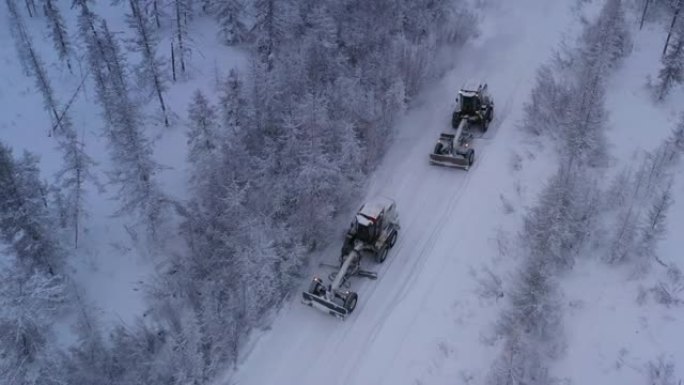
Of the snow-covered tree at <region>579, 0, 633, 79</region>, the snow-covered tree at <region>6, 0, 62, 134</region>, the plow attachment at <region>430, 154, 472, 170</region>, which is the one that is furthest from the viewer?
the snow-covered tree at <region>579, 0, 633, 79</region>

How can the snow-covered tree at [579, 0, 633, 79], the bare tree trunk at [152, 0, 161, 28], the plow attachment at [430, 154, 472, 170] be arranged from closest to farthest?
the plow attachment at [430, 154, 472, 170] → the snow-covered tree at [579, 0, 633, 79] → the bare tree trunk at [152, 0, 161, 28]

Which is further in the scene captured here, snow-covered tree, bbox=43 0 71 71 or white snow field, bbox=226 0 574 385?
snow-covered tree, bbox=43 0 71 71

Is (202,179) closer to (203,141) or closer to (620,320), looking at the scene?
(203,141)

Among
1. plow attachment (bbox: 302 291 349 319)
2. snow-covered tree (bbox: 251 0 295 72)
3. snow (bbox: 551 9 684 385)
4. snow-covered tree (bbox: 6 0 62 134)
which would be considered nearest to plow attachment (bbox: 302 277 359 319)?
plow attachment (bbox: 302 291 349 319)

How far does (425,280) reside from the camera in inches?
816

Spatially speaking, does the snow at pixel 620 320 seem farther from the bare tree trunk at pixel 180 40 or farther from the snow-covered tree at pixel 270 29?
the bare tree trunk at pixel 180 40

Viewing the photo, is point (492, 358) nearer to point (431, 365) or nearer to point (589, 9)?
point (431, 365)

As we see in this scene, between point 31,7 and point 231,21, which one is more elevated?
point 31,7

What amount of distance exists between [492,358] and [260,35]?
67.9 feet

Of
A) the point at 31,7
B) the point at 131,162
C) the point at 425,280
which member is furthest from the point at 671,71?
the point at 31,7

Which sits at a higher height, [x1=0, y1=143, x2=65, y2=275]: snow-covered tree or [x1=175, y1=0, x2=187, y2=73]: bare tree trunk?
[x1=175, y1=0, x2=187, y2=73]: bare tree trunk

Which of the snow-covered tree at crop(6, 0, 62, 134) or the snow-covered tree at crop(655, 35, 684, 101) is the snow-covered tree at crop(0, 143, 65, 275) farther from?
the snow-covered tree at crop(655, 35, 684, 101)

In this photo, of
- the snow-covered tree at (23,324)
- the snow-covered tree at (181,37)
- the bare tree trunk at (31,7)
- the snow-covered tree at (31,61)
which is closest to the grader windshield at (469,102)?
the snow-covered tree at (181,37)

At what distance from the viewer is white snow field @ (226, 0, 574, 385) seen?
17984 millimetres
